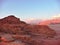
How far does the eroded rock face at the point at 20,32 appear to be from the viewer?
2426 millimetres

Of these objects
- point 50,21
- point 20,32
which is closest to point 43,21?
point 50,21

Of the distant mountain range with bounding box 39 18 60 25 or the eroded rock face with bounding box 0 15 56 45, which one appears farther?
the distant mountain range with bounding box 39 18 60 25

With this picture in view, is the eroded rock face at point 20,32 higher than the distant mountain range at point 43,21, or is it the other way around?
the distant mountain range at point 43,21

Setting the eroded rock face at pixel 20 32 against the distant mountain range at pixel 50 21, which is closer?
the eroded rock face at pixel 20 32

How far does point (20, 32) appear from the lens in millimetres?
2549

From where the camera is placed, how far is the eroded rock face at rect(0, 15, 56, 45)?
243 cm

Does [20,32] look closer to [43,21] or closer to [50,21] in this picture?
[43,21]

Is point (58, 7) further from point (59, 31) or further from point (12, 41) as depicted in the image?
point (12, 41)

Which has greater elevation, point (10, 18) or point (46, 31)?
point (10, 18)

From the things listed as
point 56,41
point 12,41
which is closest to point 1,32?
point 12,41

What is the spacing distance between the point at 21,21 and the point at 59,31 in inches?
25.6

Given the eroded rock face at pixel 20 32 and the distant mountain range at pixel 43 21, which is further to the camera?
the distant mountain range at pixel 43 21

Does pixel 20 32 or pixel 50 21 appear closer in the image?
pixel 20 32

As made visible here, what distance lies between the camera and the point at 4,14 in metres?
2.66
